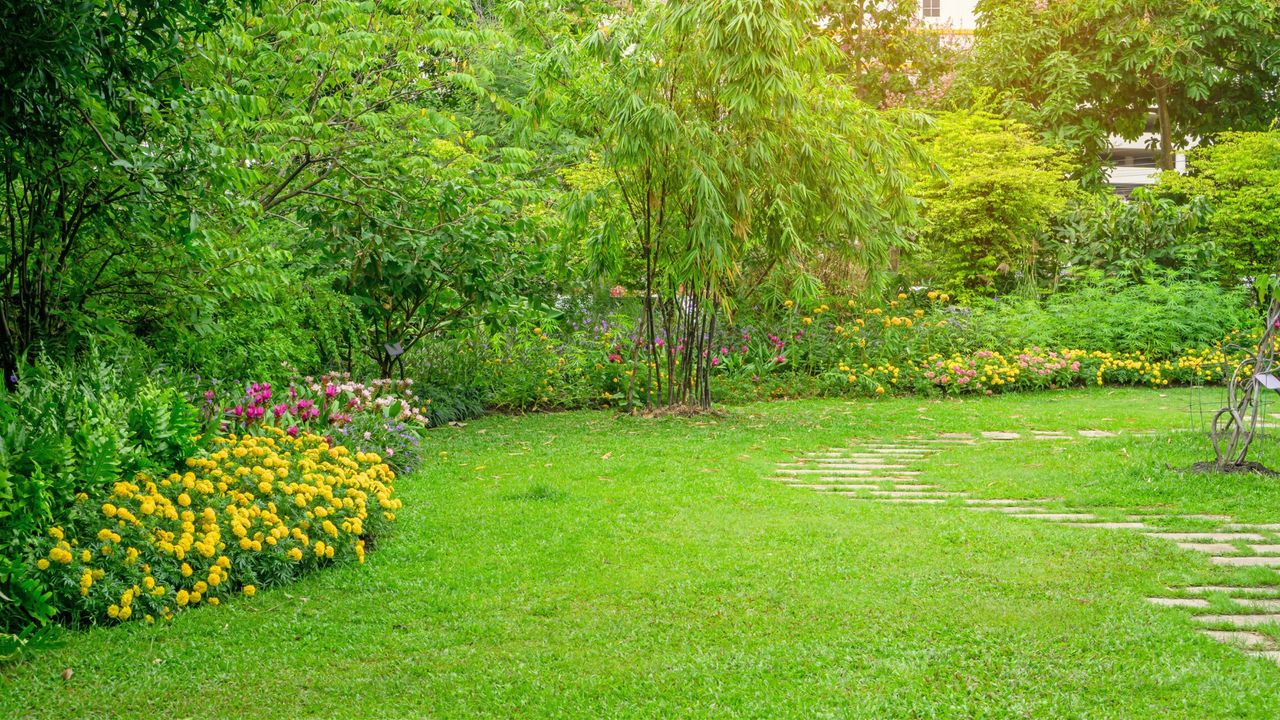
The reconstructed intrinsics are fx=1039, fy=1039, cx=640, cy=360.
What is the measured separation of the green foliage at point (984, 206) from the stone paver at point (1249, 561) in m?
9.99

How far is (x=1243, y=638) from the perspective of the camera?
3.68m

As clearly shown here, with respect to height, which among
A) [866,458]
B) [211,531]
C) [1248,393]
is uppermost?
[1248,393]

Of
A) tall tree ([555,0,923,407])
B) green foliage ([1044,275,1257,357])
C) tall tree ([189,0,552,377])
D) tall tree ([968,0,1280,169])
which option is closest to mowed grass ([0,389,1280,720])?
tall tree ([189,0,552,377])

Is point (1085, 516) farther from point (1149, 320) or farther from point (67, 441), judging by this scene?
point (1149, 320)

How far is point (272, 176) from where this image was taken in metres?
8.52

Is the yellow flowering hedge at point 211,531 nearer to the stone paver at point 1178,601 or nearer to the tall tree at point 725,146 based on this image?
the stone paver at point 1178,601

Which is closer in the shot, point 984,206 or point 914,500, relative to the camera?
point 914,500

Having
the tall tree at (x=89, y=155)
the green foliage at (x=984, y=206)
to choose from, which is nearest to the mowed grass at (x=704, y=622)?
the tall tree at (x=89, y=155)

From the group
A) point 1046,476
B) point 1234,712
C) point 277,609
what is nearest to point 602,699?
point 277,609

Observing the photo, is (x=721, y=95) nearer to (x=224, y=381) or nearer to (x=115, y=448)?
(x=224, y=381)

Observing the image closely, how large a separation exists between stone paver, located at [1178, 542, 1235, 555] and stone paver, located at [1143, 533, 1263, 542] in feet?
0.17

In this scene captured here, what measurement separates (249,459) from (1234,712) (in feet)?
14.1

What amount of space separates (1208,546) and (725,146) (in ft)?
16.6

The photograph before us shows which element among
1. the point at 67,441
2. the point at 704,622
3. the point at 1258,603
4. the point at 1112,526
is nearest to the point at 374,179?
the point at 67,441
